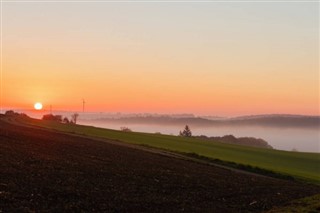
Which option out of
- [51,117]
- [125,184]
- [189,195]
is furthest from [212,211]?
[51,117]

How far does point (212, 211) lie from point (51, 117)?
457 feet

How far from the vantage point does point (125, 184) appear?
21.6m

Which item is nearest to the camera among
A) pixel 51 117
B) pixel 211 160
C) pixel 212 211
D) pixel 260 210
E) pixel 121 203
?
pixel 121 203

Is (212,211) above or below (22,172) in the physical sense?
below

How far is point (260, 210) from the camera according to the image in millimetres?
20125

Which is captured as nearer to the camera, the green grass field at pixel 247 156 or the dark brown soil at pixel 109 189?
the dark brown soil at pixel 109 189

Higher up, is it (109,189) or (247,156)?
(109,189)

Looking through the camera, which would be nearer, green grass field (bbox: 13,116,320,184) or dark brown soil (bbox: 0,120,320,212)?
dark brown soil (bbox: 0,120,320,212)

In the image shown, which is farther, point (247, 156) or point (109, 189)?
point (247, 156)

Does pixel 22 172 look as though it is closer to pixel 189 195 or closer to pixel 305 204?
pixel 189 195

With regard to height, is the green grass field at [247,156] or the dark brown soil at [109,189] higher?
the dark brown soil at [109,189]

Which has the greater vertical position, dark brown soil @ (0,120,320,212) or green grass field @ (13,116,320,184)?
dark brown soil @ (0,120,320,212)

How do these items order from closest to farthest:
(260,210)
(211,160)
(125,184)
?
(260,210) < (125,184) < (211,160)

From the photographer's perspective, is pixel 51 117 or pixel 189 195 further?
pixel 51 117
